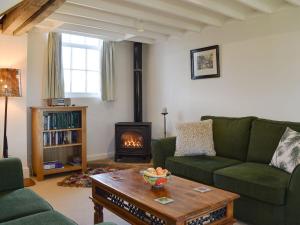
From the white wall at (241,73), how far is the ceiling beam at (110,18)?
0.40 meters

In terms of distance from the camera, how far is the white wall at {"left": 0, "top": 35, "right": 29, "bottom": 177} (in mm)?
3725

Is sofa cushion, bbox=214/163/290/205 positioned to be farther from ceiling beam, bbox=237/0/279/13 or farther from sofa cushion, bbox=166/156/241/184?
ceiling beam, bbox=237/0/279/13

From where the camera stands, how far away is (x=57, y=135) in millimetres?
4230

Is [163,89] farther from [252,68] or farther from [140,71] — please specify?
[252,68]

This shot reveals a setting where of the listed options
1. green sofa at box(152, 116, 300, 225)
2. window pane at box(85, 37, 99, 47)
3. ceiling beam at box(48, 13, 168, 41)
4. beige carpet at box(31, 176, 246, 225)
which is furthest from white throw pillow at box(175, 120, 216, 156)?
window pane at box(85, 37, 99, 47)

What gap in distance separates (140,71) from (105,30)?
4.27 feet

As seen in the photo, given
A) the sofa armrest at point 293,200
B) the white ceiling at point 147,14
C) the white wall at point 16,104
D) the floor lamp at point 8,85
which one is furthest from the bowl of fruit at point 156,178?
the white wall at point 16,104

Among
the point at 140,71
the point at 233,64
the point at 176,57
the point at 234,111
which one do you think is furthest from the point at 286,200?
the point at 140,71

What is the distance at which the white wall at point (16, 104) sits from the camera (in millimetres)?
3725

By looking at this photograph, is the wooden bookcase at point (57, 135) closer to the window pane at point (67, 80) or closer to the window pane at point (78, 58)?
the window pane at point (67, 80)

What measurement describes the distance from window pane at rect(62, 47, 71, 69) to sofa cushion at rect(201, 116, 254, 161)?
2713mm

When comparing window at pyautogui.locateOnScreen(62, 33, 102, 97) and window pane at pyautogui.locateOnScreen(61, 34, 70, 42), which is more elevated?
window pane at pyautogui.locateOnScreen(61, 34, 70, 42)

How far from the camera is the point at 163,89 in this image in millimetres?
5164

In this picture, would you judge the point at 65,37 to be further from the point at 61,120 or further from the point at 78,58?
the point at 61,120
